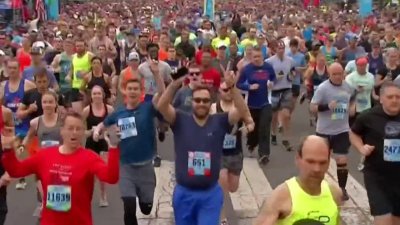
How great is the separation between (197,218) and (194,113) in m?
0.89

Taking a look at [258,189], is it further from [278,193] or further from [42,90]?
[278,193]

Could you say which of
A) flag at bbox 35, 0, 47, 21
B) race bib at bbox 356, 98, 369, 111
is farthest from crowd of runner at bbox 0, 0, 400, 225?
flag at bbox 35, 0, 47, 21

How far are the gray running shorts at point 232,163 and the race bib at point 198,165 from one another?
1.94m

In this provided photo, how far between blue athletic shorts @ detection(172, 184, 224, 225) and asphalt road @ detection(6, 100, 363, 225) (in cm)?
215

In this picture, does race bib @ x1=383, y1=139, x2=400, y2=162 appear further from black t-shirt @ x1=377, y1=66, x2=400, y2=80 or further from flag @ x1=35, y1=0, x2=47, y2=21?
flag @ x1=35, y1=0, x2=47, y2=21

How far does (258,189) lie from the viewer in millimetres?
10711

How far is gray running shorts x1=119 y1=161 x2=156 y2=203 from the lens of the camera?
7957 mm

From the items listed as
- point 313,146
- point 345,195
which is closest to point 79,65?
point 345,195

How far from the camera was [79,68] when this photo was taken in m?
13.6

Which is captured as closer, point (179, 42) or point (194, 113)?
point (194, 113)

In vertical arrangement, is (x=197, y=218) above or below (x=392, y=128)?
below

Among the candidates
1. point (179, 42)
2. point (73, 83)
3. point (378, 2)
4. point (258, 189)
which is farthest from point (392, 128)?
point (378, 2)

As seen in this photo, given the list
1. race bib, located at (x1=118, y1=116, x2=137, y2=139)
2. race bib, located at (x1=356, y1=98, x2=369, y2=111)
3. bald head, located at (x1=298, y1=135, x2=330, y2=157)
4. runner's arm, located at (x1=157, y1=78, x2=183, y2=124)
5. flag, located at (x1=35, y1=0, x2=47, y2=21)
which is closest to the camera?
bald head, located at (x1=298, y1=135, x2=330, y2=157)

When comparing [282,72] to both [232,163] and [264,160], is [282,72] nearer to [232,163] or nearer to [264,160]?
[264,160]
